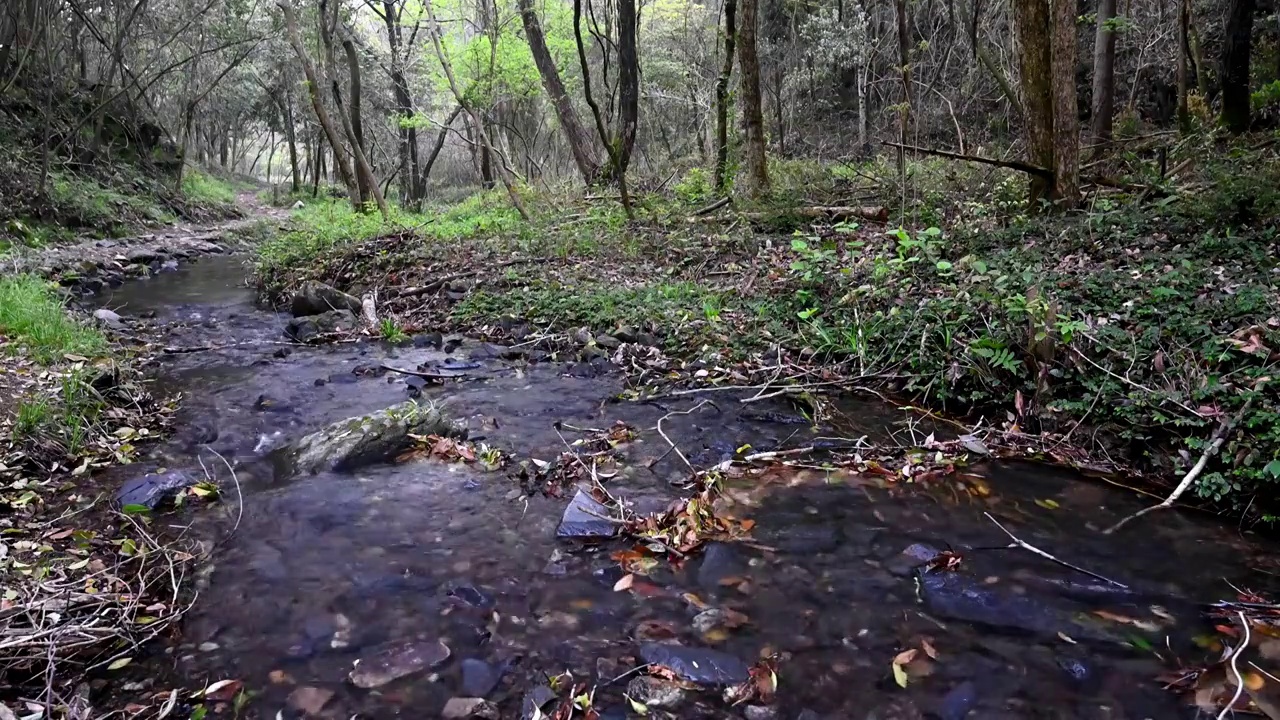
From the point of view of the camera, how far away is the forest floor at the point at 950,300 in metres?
4.04

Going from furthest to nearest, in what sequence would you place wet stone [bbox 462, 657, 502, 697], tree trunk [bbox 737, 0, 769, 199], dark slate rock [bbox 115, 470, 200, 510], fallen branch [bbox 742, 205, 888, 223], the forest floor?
tree trunk [bbox 737, 0, 769, 199]
fallen branch [bbox 742, 205, 888, 223]
the forest floor
dark slate rock [bbox 115, 470, 200, 510]
wet stone [bbox 462, 657, 502, 697]

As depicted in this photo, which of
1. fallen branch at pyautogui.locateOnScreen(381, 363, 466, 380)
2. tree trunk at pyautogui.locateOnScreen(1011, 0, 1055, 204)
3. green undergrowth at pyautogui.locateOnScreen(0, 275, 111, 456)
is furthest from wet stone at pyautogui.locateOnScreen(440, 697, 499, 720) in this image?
tree trunk at pyautogui.locateOnScreen(1011, 0, 1055, 204)

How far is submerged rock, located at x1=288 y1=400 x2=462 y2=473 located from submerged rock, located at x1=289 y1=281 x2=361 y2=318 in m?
4.31

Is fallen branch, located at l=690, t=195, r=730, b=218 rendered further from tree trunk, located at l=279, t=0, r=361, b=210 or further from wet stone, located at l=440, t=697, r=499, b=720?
tree trunk, located at l=279, t=0, r=361, b=210

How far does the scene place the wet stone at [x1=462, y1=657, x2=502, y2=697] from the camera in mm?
2529


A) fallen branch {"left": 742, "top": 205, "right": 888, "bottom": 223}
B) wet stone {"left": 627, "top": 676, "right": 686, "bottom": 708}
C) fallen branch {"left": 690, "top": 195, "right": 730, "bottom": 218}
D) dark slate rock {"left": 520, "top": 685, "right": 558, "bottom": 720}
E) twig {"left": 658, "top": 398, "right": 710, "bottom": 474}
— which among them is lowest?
wet stone {"left": 627, "top": 676, "right": 686, "bottom": 708}

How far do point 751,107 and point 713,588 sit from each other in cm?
868

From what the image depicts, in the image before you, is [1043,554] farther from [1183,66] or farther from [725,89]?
[1183,66]

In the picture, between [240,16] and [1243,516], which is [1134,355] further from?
[240,16]

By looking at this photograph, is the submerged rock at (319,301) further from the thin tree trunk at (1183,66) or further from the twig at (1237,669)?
the thin tree trunk at (1183,66)

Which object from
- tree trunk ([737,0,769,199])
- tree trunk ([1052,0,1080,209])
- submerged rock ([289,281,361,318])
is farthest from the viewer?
tree trunk ([737,0,769,199])

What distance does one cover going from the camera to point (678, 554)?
334 cm

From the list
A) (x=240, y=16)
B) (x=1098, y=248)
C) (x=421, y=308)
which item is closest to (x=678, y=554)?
(x=1098, y=248)

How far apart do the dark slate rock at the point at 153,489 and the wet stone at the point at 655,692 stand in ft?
9.47
